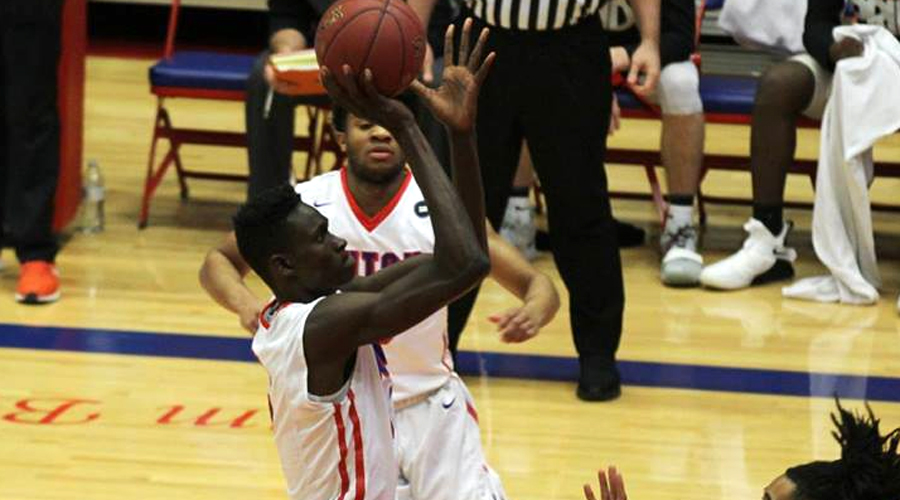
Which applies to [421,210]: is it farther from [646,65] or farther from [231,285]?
[646,65]

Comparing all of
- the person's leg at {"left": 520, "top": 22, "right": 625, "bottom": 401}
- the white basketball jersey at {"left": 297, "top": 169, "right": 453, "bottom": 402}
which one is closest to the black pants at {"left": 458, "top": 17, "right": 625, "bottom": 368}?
the person's leg at {"left": 520, "top": 22, "right": 625, "bottom": 401}

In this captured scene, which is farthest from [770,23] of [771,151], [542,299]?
[542,299]

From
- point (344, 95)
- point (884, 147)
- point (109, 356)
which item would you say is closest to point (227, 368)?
point (109, 356)

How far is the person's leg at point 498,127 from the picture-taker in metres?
5.83

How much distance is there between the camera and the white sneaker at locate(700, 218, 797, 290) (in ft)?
24.7

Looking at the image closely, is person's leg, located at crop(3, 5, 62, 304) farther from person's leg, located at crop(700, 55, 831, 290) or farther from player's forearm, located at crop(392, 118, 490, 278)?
player's forearm, located at crop(392, 118, 490, 278)

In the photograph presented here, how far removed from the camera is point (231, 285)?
4605mm

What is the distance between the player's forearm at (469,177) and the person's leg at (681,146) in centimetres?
434

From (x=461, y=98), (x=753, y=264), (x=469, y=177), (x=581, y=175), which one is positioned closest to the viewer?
(x=461, y=98)

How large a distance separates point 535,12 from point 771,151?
2.10 m

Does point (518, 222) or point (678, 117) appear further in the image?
point (518, 222)

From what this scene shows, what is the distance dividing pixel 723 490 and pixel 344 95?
254 centimetres

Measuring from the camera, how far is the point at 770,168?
7.57 metres

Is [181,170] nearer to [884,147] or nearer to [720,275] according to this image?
[720,275]
